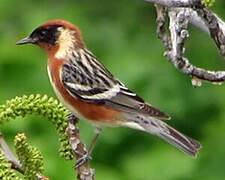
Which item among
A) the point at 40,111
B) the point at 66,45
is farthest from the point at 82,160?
the point at 66,45

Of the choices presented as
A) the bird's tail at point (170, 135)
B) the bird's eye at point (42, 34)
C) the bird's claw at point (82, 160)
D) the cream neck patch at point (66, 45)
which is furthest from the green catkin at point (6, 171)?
the cream neck patch at point (66, 45)

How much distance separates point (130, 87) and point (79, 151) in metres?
3.78

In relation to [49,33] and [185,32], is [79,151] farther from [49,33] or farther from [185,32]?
[49,33]

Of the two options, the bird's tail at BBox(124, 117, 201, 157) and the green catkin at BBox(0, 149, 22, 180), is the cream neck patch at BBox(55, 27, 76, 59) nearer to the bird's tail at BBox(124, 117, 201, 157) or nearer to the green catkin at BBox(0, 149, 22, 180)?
the bird's tail at BBox(124, 117, 201, 157)

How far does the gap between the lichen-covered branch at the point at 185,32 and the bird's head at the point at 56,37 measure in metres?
1.38

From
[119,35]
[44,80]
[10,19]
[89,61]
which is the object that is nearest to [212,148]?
[44,80]

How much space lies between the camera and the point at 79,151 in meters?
3.20

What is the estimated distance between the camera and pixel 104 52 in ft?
26.8

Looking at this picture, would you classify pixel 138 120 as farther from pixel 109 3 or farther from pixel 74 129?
pixel 109 3

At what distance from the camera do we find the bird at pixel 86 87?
4816mm

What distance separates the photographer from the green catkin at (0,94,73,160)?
320 cm

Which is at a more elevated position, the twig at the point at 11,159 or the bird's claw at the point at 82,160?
the twig at the point at 11,159

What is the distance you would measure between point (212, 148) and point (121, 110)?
1788 mm

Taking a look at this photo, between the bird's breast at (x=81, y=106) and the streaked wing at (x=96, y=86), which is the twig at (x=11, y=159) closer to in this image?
the bird's breast at (x=81, y=106)
